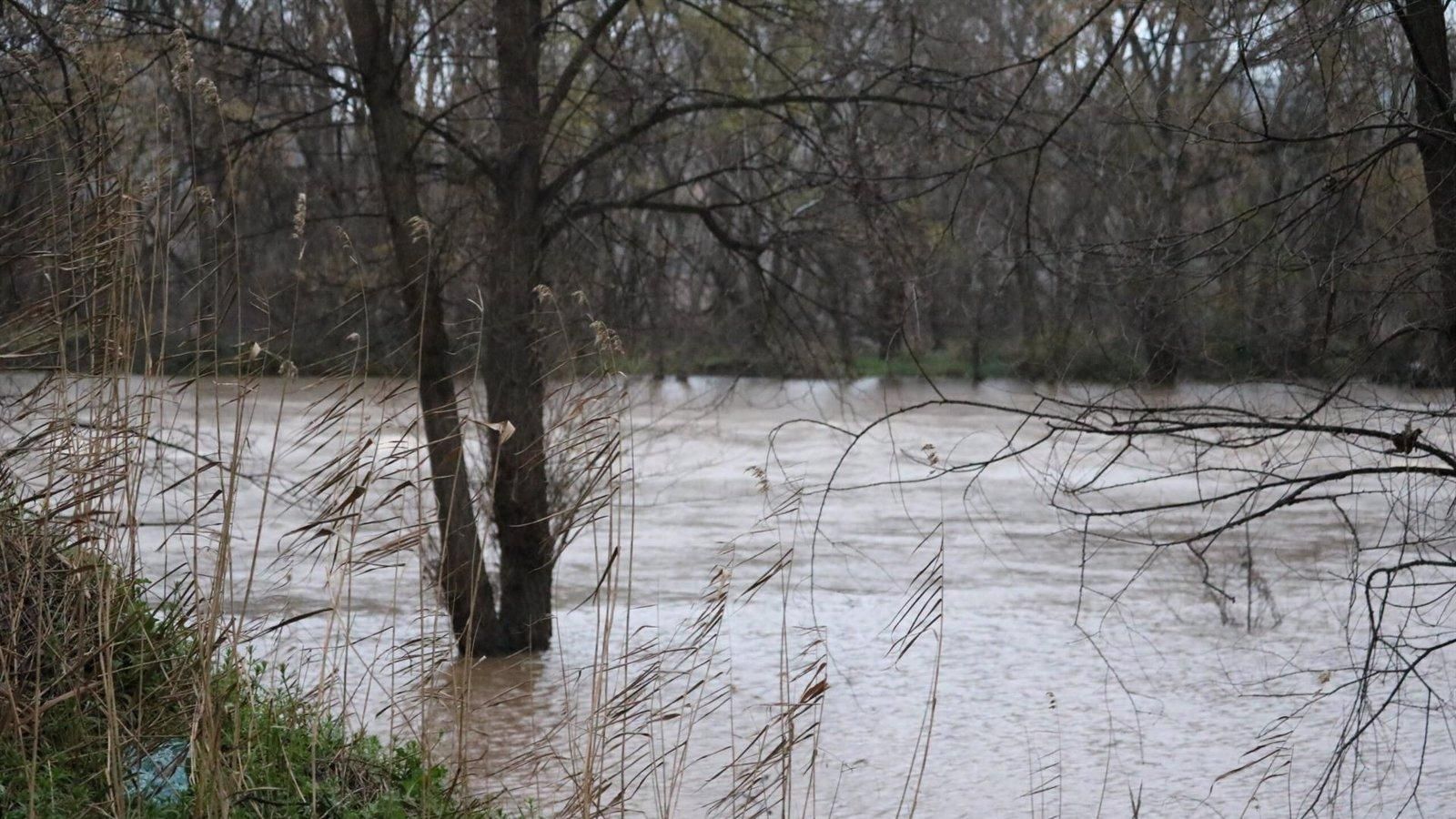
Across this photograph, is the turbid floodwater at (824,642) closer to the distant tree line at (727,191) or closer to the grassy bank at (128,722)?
the grassy bank at (128,722)

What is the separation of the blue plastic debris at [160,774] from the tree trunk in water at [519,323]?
6173mm

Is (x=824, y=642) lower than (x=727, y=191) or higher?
lower

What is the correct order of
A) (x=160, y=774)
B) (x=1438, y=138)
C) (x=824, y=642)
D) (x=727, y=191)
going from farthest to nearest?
(x=727, y=191) < (x=1438, y=138) < (x=824, y=642) < (x=160, y=774)

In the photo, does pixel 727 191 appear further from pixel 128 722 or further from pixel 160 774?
pixel 160 774

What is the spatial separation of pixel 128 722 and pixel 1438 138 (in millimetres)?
4517

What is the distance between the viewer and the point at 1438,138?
501 cm

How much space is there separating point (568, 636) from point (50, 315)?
26.8 ft

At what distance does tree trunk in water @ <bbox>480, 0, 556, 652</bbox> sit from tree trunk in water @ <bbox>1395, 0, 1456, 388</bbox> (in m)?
6.39

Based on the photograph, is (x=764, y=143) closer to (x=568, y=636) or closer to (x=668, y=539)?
(x=568, y=636)

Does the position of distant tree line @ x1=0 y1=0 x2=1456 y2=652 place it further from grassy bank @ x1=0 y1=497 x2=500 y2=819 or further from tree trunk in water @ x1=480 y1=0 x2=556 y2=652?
grassy bank @ x1=0 y1=497 x2=500 y2=819

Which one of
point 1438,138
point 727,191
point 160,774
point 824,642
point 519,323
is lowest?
point 160,774

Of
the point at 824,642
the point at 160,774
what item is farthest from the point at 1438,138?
the point at 160,774

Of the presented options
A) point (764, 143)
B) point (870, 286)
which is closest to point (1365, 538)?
point (870, 286)

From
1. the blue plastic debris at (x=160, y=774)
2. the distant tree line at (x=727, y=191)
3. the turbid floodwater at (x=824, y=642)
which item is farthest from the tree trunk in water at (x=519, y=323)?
the blue plastic debris at (x=160, y=774)
